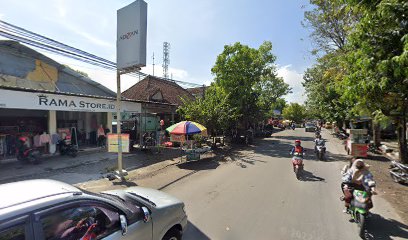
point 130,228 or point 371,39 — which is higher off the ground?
point 371,39

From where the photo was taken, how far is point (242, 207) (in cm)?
630

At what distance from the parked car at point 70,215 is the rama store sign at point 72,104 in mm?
10886

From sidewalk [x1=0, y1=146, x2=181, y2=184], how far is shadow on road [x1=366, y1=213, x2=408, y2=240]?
9.08 m

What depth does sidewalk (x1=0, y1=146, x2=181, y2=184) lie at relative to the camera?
9484 millimetres

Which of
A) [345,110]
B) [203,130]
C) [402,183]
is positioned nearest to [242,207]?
[402,183]

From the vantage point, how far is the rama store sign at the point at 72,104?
39.6 ft

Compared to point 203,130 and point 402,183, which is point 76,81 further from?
point 402,183

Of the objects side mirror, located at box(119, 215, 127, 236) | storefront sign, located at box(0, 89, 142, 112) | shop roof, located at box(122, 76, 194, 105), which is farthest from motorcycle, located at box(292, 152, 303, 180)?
shop roof, located at box(122, 76, 194, 105)

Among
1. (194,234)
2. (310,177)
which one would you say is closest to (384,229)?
(194,234)

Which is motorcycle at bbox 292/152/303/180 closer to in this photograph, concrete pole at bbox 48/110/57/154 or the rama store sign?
the rama store sign

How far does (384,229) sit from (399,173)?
16.4ft

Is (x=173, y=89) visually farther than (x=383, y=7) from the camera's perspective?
Yes

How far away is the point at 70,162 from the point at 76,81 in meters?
7.06

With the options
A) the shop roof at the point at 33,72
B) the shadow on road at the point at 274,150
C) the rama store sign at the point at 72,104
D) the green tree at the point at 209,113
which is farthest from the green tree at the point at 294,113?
the shop roof at the point at 33,72
